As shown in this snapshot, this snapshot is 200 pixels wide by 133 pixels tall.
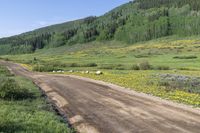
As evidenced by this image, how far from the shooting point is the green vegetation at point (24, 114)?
15.6 metres

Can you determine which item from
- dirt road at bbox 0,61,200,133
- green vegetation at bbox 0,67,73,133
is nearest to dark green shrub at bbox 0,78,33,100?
green vegetation at bbox 0,67,73,133

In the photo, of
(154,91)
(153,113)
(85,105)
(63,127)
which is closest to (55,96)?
(85,105)

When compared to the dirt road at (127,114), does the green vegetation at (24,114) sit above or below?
above

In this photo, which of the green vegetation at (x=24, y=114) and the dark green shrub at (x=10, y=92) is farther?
the dark green shrub at (x=10, y=92)

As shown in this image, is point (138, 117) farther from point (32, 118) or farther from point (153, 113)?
point (32, 118)

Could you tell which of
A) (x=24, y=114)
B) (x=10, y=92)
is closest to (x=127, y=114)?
(x=24, y=114)

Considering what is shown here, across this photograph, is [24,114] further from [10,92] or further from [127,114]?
[10,92]

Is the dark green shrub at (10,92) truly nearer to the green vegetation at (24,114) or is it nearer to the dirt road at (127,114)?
the green vegetation at (24,114)

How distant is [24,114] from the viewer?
18672 millimetres

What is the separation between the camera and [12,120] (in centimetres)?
1700

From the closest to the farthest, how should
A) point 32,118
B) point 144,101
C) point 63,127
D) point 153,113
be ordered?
point 63,127
point 32,118
point 153,113
point 144,101

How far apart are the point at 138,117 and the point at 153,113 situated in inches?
53.9

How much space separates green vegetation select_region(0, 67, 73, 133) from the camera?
1555 cm

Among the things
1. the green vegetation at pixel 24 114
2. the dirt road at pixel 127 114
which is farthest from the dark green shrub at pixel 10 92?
the dirt road at pixel 127 114
